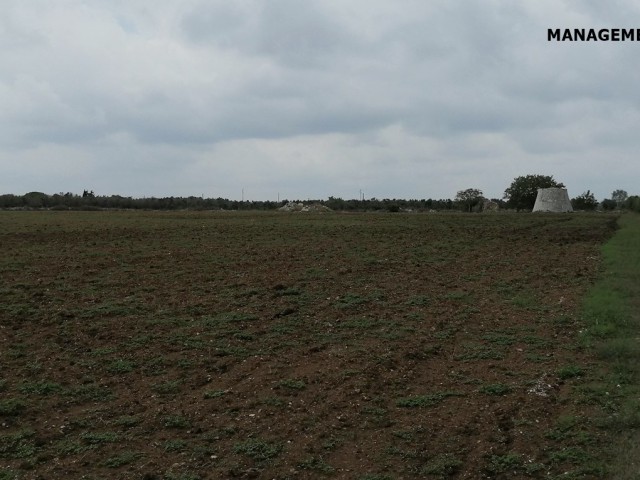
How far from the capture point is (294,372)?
8469mm

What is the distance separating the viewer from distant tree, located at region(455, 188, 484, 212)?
272 feet

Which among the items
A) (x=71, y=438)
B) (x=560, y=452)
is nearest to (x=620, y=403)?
(x=560, y=452)

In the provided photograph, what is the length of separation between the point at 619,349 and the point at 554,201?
64943 mm

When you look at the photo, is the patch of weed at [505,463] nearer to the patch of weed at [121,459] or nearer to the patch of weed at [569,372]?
the patch of weed at [569,372]

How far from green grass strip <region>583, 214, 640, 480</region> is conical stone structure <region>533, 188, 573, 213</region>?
55002mm

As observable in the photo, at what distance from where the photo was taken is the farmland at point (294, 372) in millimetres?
6090

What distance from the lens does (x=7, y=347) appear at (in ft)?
31.4

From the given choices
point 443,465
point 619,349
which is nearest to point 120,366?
point 443,465

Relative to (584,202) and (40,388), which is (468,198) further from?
(40,388)

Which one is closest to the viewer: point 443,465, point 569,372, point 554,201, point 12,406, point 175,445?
point 443,465

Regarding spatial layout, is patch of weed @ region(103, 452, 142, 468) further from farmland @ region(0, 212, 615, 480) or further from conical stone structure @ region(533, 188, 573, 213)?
conical stone structure @ region(533, 188, 573, 213)

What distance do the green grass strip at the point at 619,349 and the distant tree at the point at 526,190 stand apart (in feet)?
228

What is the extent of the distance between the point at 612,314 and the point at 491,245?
1248 centimetres

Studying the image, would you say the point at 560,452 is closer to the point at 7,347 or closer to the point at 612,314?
the point at 612,314
